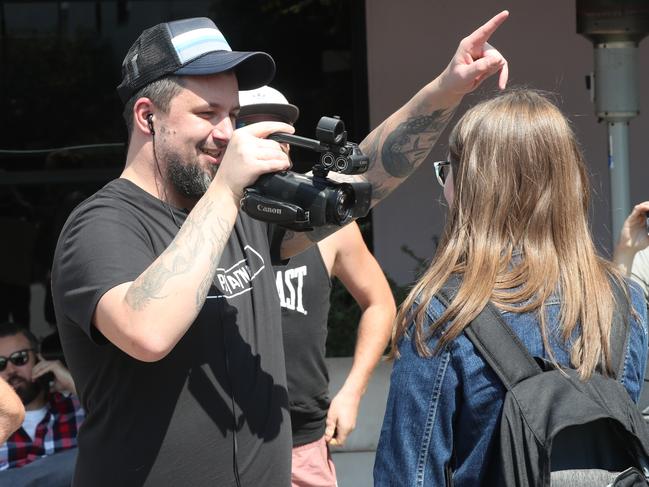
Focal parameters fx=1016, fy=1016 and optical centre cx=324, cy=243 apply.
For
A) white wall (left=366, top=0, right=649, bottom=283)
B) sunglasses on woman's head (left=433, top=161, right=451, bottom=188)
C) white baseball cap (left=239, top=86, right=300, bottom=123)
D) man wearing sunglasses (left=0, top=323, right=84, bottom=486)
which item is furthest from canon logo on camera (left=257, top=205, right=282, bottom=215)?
white wall (left=366, top=0, right=649, bottom=283)

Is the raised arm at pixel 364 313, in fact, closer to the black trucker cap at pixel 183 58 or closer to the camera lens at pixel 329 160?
the black trucker cap at pixel 183 58

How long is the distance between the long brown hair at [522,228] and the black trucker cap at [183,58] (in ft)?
1.78

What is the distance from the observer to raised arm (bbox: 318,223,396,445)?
3256 millimetres

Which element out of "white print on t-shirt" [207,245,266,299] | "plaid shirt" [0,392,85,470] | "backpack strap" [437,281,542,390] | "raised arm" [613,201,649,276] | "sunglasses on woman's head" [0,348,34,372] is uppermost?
"white print on t-shirt" [207,245,266,299]

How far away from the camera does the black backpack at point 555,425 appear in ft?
5.53

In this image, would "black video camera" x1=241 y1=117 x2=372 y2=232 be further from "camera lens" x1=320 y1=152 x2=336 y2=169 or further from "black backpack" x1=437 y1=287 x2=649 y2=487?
"black backpack" x1=437 y1=287 x2=649 y2=487

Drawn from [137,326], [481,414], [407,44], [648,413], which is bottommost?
[648,413]

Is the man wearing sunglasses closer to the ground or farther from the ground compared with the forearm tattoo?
closer to the ground

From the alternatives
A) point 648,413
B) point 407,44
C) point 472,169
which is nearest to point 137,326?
point 472,169

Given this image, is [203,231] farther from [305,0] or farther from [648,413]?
[305,0]

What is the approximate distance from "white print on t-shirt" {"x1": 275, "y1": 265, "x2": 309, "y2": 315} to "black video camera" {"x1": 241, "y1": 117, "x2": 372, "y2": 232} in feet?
3.51

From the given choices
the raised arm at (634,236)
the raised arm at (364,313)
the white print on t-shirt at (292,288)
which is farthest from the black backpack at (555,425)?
the raised arm at (634,236)

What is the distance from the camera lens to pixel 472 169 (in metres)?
1.85

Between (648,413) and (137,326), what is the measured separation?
3.98 feet
